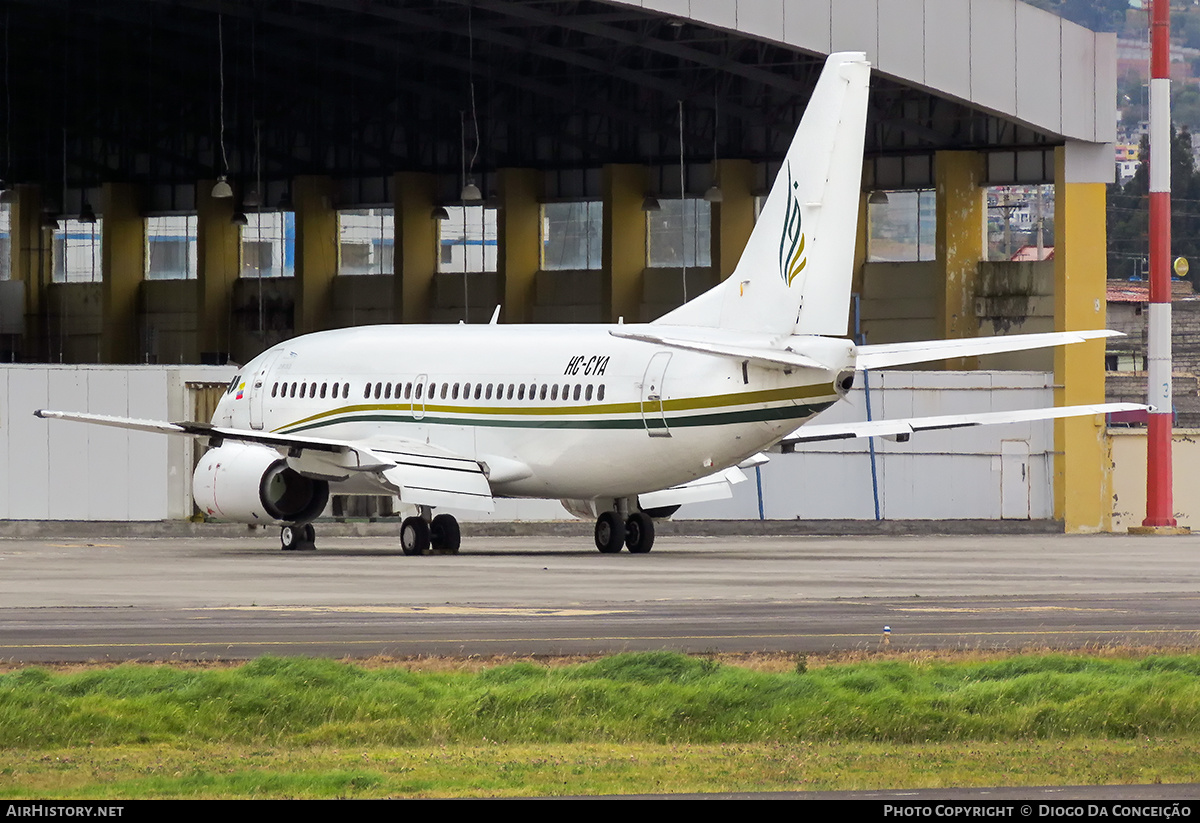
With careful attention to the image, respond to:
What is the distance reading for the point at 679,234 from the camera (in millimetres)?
74438

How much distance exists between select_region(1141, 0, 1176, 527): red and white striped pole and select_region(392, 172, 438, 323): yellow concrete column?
3357cm

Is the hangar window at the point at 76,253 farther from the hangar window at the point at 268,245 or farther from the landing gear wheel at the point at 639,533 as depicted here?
the landing gear wheel at the point at 639,533

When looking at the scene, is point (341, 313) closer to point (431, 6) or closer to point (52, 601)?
point (431, 6)

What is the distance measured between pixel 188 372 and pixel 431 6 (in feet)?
48.6

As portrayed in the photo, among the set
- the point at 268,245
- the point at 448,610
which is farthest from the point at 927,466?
the point at 268,245

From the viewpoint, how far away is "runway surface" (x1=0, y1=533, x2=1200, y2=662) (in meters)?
19.0

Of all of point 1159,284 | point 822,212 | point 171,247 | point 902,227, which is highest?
point 171,247

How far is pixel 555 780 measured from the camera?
11.9 m

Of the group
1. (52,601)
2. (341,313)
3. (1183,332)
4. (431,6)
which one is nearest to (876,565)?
(52,601)

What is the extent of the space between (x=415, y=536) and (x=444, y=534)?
61 cm

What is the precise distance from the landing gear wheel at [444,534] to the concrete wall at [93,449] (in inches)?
507

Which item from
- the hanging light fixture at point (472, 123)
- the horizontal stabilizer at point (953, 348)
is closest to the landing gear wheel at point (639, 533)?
the horizontal stabilizer at point (953, 348)

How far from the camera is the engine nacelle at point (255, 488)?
123 feet

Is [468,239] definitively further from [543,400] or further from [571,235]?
[543,400]
